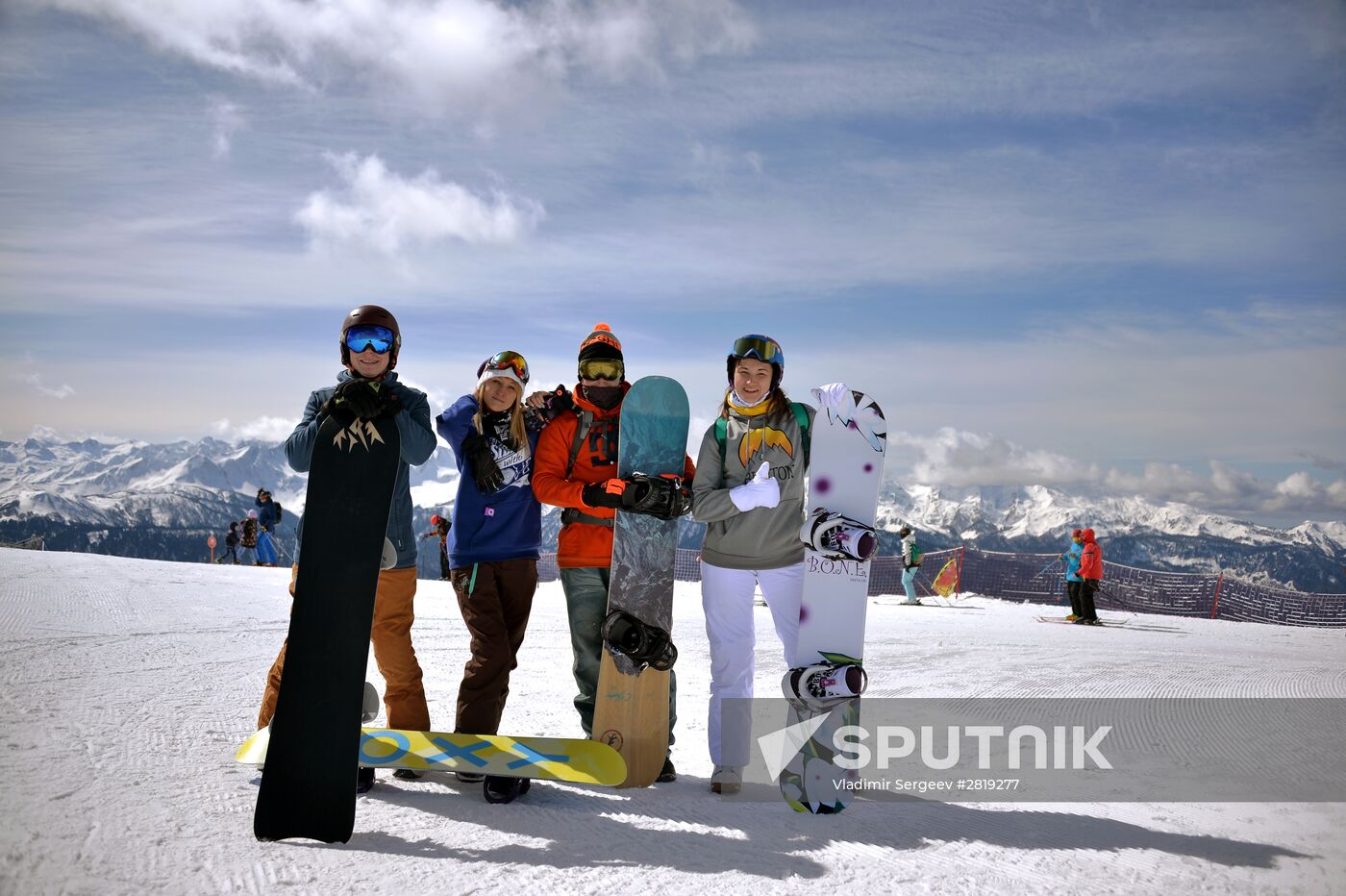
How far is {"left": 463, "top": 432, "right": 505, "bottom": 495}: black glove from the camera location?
3842 millimetres

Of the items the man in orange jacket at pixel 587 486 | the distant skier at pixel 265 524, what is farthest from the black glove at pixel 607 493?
the distant skier at pixel 265 524

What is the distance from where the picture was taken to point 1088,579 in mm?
13367

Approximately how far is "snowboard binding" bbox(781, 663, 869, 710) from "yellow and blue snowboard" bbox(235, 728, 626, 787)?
2.77 feet

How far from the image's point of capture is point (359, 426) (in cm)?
338

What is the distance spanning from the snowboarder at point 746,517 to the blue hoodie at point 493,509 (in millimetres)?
795

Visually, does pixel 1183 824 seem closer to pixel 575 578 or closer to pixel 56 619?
pixel 575 578

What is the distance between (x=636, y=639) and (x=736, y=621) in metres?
0.51

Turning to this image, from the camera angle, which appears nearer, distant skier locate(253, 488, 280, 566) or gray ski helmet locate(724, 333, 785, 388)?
gray ski helmet locate(724, 333, 785, 388)

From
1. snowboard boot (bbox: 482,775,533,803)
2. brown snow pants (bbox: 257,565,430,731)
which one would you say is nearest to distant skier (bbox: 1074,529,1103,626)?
snowboard boot (bbox: 482,775,533,803)

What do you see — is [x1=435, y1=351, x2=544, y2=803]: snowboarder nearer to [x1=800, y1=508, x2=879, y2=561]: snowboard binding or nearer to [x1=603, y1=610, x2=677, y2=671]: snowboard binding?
[x1=603, y1=610, x2=677, y2=671]: snowboard binding

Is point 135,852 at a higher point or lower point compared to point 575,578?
lower

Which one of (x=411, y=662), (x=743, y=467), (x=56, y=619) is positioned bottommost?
(x=56, y=619)

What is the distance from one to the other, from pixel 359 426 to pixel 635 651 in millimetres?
1530

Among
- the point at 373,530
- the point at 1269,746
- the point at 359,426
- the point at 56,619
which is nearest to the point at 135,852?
the point at 373,530
